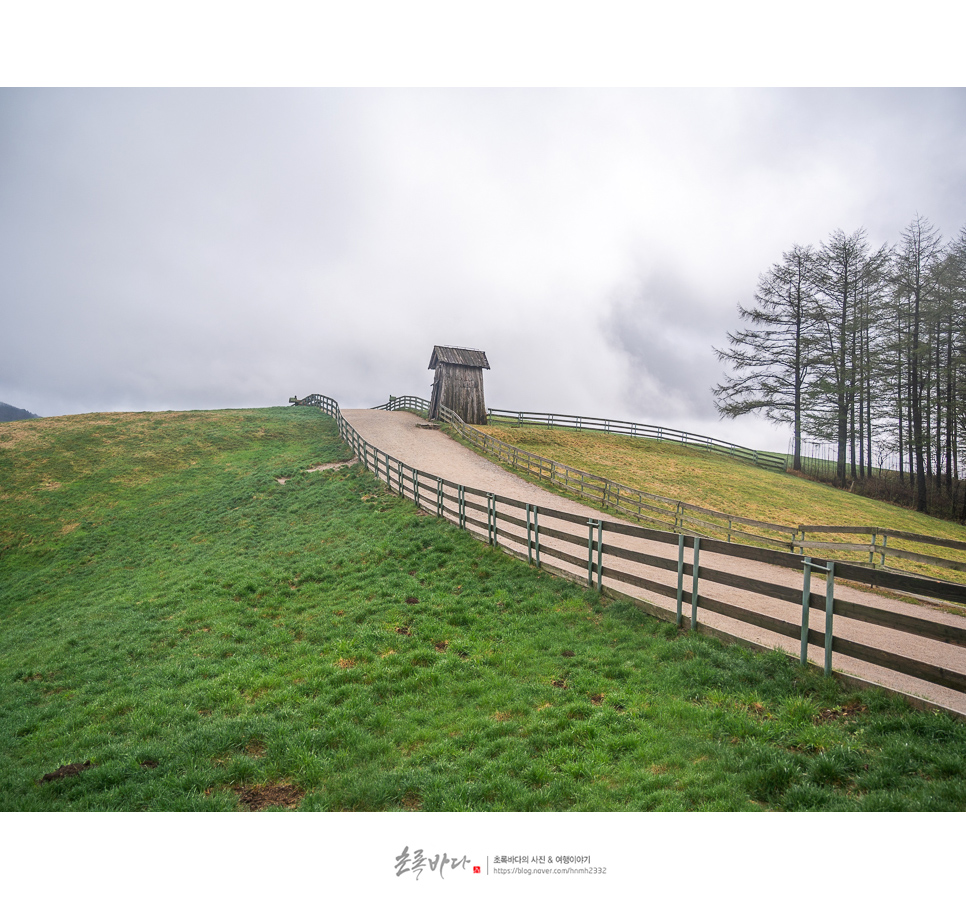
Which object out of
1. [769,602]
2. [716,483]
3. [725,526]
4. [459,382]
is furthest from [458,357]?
[769,602]

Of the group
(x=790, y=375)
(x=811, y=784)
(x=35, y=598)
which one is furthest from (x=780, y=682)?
(x=790, y=375)

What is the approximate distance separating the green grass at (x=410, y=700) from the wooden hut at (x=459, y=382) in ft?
70.4

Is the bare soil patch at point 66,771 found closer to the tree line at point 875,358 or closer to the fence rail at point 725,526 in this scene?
the fence rail at point 725,526

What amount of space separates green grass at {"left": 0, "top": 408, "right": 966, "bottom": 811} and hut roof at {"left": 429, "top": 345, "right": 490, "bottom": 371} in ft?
73.3

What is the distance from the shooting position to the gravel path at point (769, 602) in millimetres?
5379

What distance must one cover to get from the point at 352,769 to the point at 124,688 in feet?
15.4

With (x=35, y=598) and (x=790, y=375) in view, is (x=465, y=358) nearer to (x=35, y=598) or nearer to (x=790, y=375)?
(x=790, y=375)

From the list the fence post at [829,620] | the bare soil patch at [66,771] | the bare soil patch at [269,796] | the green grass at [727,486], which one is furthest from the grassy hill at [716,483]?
the bare soil patch at [66,771]

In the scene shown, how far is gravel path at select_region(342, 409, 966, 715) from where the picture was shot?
17.6 feet

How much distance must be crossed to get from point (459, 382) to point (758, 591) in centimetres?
2978

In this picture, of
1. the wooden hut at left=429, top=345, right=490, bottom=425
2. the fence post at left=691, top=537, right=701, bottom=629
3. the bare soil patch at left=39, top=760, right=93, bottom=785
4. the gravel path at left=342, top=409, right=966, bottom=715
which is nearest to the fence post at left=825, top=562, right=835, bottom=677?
the gravel path at left=342, top=409, right=966, bottom=715

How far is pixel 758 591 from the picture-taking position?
559cm

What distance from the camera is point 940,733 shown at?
3.80 m

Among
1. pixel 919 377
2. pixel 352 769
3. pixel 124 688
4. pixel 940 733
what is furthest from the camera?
pixel 919 377
